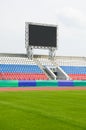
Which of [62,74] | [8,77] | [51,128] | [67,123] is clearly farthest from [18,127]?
[62,74]

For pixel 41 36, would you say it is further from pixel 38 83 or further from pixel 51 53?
pixel 38 83

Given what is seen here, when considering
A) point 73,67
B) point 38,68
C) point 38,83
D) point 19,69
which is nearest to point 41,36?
point 38,68

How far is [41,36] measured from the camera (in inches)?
2192

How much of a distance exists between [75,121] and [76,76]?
171 feet

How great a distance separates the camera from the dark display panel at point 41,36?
55.7 m

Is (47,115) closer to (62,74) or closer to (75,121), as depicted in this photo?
(75,121)

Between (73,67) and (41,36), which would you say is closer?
(41,36)

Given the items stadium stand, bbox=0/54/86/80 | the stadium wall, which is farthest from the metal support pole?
the stadium wall

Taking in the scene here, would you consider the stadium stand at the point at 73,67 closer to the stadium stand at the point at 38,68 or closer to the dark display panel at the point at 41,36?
the stadium stand at the point at 38,68

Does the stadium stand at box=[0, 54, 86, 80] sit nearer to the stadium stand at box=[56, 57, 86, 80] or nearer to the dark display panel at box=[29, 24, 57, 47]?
the stadium stand at box=[56, 57, 86, 80]

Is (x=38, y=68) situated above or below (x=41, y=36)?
below

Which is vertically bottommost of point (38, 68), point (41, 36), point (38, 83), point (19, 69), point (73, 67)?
point (73, 67)

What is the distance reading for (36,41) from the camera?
56219mm

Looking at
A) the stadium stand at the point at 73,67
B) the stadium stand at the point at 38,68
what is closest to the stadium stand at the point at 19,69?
the stadium stand at the point at 38,68
